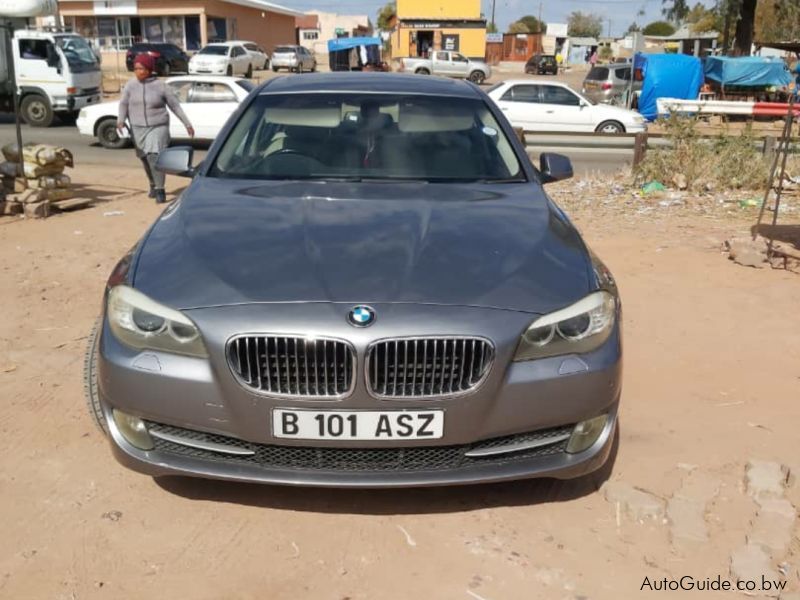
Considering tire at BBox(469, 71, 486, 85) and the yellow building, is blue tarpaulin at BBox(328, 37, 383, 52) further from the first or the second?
the yellow building

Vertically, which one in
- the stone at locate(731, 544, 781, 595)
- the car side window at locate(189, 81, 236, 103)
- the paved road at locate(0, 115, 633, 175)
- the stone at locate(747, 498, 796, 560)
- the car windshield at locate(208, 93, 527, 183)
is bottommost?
the paved road at locate(0, 115, 633, 175)

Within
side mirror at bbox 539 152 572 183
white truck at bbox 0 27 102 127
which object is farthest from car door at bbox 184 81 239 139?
side mirror at bbox 539 152 572 183

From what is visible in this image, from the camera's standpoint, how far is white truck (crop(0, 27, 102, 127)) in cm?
1853

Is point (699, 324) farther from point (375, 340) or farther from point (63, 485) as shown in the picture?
point (63, 485)

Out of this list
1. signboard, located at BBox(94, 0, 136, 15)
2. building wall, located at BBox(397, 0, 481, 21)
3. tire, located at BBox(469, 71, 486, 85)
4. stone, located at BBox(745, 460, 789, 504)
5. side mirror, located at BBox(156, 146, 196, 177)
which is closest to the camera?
stone, located at BBox(745, 460, 789, 504)

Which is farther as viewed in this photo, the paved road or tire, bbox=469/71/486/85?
tire, bbox=469/71/486/85

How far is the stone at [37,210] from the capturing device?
8695 mm

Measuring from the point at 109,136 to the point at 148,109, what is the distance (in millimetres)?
7049

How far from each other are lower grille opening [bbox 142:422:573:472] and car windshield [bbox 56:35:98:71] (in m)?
18.1

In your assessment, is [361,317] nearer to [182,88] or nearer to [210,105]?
[210,105]

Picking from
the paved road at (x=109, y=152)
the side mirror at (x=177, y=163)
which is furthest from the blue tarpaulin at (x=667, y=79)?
the side mirror at (x=177, y=163)

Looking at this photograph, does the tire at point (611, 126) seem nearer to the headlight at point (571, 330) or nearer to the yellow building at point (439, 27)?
the headlight at point (571, 330)

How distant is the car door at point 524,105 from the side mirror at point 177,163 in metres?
13.9

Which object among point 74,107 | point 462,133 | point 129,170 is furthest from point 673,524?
point 74,107
